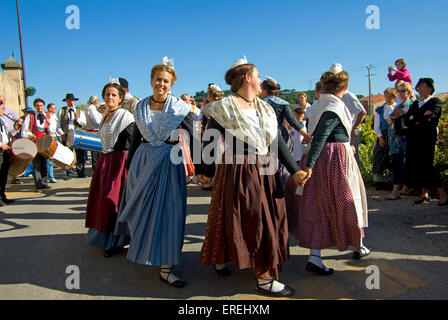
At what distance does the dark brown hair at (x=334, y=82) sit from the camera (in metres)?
3.23

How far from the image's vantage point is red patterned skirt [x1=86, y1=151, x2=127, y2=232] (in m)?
3.71

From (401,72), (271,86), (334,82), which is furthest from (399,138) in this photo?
(334,82)

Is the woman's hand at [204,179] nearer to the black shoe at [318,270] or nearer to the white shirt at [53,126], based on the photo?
the black shoe at [318,270]

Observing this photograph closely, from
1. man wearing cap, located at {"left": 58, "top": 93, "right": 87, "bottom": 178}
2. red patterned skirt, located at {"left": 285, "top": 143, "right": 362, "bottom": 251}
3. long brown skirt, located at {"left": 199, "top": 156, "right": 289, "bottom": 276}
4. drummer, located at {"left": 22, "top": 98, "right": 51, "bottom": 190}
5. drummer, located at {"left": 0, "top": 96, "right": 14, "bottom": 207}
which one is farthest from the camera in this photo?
man wearing cap, located at {"left": 58, "top": 93, "right": 87, "bottom": 178}

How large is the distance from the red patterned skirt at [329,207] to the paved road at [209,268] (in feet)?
1.06

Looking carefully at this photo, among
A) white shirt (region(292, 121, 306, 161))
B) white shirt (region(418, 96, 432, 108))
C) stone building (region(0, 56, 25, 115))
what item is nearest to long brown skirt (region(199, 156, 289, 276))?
white shirt (region(292, 121, 306, 161))

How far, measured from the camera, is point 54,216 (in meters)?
5.58

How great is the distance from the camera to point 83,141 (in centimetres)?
747

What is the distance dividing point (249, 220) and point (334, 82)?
61.9 inches

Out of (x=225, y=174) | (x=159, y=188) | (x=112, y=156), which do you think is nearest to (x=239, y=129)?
(x=225, y=174)

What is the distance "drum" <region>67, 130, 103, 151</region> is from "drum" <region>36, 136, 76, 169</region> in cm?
27

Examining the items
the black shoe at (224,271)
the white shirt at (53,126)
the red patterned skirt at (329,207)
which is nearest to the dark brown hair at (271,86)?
the red patterned skirt at (329,207)

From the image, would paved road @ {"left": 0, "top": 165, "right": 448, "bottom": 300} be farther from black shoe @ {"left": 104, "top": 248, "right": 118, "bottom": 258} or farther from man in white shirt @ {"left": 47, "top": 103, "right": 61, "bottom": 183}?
man in white shirt @ {"left": 47, "top": 103, "right": 61, "bottom": 183}

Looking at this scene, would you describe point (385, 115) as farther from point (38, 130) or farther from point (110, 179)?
point (38, 130)
